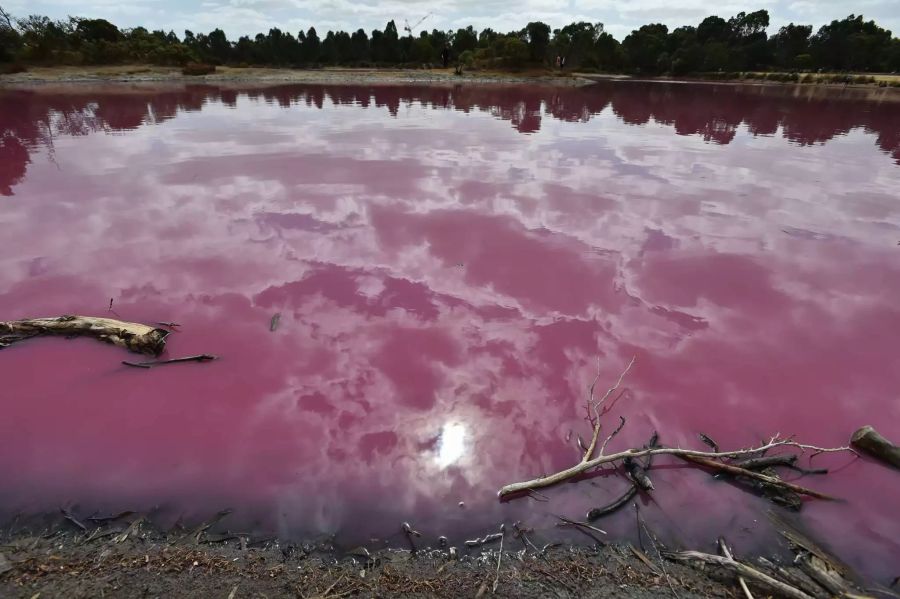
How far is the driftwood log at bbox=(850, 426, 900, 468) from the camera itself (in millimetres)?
5441

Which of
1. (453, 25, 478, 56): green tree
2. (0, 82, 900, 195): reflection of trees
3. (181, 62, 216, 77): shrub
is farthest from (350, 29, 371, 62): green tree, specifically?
(0, 82, 900, 195): reflection of trees

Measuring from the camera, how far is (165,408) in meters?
6.07

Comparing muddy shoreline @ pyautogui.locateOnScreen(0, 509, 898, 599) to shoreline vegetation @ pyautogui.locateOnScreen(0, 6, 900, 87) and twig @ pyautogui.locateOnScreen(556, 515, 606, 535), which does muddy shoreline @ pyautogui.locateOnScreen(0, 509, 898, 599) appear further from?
shoreline vegetation @ pyautogui.locateOnScreen(0, 6, 900, 87)

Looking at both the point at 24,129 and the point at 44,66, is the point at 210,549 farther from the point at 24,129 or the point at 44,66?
the point at 44,66

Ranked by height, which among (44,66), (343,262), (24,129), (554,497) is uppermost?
(44,66)

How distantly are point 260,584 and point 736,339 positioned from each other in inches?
308

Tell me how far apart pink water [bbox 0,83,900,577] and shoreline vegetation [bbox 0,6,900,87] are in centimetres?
6199

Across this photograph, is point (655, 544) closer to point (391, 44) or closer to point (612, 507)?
point (612, 507)

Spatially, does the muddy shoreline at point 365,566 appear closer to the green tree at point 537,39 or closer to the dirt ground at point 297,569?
the dirt ground at point 297,569

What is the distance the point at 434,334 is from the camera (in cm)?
771

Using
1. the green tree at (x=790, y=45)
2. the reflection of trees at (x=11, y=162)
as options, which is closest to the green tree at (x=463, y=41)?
the green tree at (x=790, y=45)

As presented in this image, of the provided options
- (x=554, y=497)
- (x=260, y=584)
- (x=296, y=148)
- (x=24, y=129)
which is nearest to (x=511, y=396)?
(x=554, y=497)

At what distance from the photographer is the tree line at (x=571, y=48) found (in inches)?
2854

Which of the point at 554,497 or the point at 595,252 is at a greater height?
the point at 595,252
